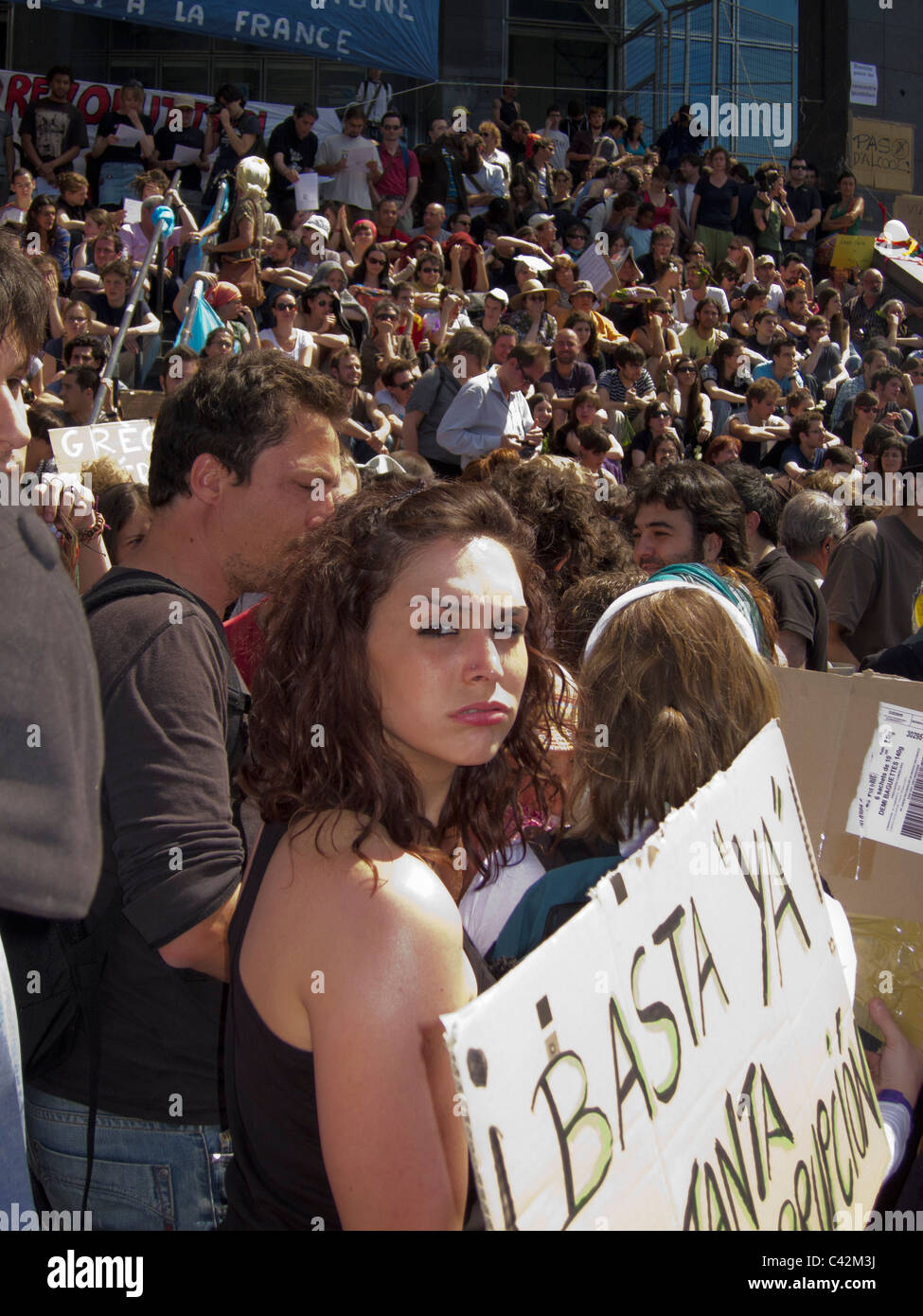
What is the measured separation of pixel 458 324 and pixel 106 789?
7951mm

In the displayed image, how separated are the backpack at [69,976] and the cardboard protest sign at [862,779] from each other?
117cm

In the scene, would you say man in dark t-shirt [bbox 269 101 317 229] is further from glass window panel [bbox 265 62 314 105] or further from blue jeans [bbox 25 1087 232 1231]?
blue jeans [bbox 25 1087 232 1231]

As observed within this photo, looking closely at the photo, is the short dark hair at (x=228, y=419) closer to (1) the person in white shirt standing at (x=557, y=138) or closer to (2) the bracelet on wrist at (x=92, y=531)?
(2) the bracelet on wrist at (x=92, y=531)

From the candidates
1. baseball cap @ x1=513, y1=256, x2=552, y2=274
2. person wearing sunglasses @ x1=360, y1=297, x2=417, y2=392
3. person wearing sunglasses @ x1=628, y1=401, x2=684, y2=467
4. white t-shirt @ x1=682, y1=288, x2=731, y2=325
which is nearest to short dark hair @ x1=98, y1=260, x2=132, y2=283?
person wearing sunglasses @ x1=360, y1=297, x2=417, y2=392

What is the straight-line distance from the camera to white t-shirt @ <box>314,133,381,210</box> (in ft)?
36.9

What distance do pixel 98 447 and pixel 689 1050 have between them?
11.7 ft

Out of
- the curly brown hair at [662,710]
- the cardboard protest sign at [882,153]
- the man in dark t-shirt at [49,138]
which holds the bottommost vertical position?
the curly brown hair at [662,710]

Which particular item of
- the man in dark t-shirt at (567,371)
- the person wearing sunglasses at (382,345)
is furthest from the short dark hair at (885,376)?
the person wearing sunglasses at (382,345)

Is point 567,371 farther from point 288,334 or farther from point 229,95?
point 229,95

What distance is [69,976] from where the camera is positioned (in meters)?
1.56

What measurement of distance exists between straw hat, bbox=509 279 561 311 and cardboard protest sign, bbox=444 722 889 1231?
8228 mm

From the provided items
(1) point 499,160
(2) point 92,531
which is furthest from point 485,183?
(2) point 92,531

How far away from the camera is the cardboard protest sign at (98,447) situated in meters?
4.25
